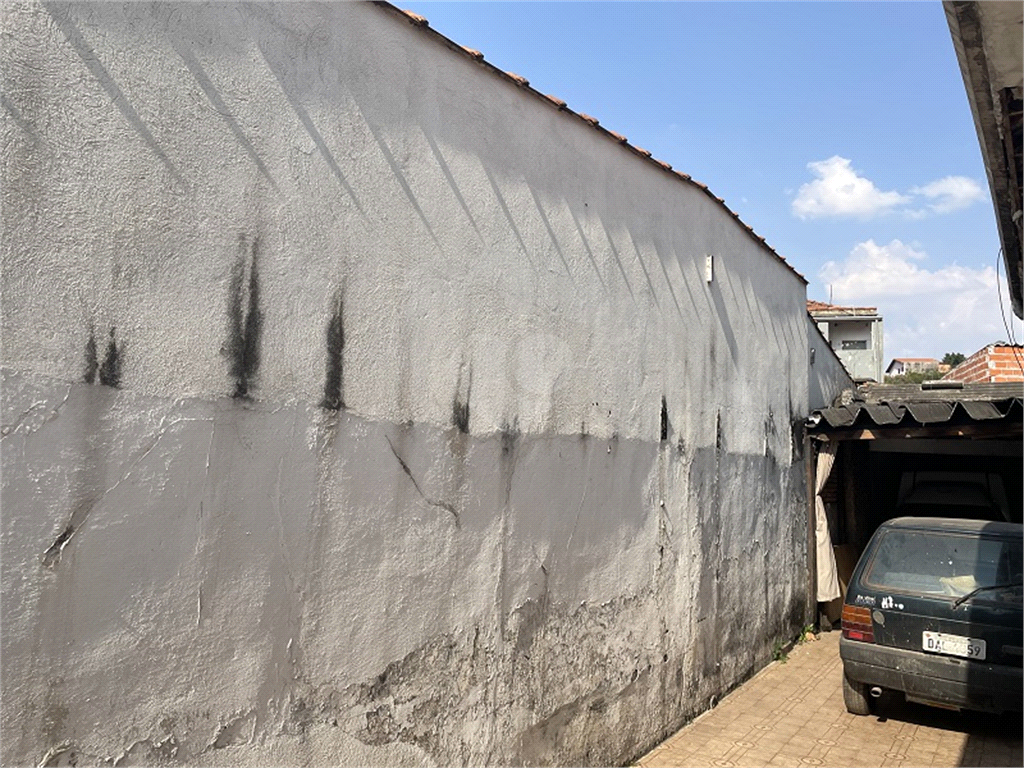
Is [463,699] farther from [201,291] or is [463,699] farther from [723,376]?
[723,376]

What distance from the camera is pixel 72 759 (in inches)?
93.7

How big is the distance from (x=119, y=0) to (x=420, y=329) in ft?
5.68

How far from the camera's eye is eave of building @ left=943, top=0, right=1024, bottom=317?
3365mm

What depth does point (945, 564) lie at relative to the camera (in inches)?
263

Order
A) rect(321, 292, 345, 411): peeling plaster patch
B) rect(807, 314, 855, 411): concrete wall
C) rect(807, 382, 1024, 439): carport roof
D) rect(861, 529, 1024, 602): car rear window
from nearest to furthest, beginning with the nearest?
rect(321, 292, 345, 411): peeling plaster patch
rect(861, 529, 1024, 602): car rear window
rect(807, 382, 1024, 439): carport roof
rect(807, 314, 855, 411): concrete wall

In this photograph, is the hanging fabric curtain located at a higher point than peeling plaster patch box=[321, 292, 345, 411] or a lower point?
lower

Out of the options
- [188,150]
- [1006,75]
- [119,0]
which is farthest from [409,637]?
[1006,75]

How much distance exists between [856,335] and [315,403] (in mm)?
23953

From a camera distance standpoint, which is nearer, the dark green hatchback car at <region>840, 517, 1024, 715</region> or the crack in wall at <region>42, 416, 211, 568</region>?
the crack in wall at <region>42, 416, 211, 568</region>

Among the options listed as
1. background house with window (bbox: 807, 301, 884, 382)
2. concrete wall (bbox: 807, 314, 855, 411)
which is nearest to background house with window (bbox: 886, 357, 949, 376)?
background house with window (bbox: 807, 301, 884, 382)

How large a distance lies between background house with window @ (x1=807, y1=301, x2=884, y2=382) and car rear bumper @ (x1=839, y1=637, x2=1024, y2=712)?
56.1 feet

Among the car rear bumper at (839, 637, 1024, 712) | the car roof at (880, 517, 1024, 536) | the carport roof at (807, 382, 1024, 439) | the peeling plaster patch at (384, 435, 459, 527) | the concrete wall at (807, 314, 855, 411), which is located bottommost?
the car rear bumper at (839, 637, 1024, 712)

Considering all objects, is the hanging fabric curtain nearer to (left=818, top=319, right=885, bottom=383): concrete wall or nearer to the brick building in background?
the brick building in background

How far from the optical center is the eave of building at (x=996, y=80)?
132 inches
